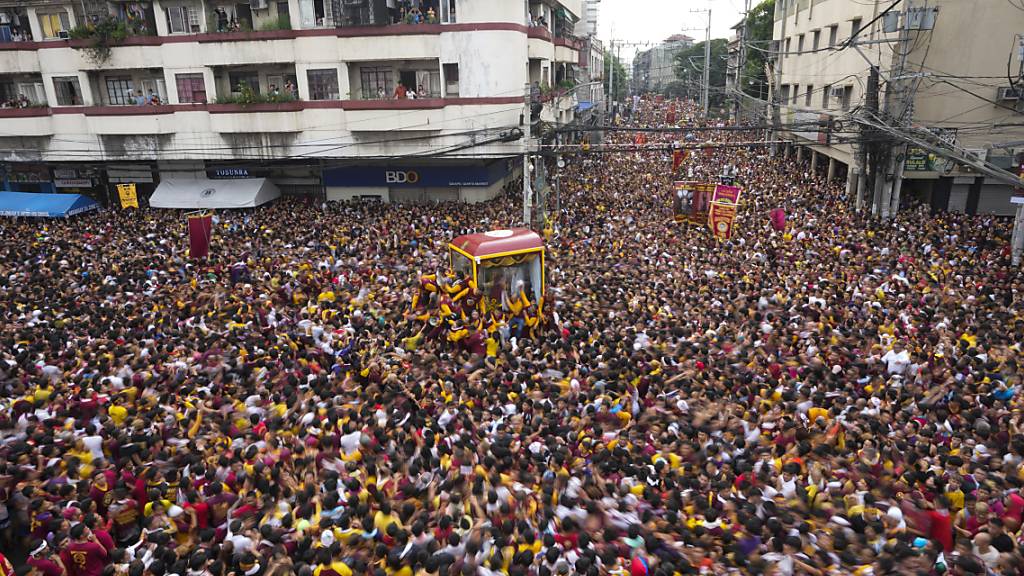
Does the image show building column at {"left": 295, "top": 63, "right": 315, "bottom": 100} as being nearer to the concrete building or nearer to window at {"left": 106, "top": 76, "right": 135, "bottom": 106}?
window at {"left": 106, "top": 76, "right": 135, "bottom": 106}

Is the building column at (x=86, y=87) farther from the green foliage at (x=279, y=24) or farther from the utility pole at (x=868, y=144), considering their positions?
the utility pole at (x=868, y=144)

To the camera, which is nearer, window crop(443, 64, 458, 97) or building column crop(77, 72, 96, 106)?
window crop(443, 64, 458, 97)

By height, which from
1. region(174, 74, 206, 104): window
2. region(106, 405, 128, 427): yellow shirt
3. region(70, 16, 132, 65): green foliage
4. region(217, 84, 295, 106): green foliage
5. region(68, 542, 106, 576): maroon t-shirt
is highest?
region(70, 16, 132, 65): green foliage

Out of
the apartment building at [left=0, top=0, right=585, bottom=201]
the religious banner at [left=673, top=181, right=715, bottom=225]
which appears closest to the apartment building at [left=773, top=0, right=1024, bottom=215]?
the religious banner at [left=673, top=181, right=715, bottom=225]

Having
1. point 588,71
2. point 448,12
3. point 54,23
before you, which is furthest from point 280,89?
point 588,71

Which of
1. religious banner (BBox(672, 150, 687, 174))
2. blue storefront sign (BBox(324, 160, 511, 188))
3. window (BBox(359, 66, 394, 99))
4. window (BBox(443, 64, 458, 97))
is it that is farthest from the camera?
religious banner (BBox(672, 150, 687, 174))

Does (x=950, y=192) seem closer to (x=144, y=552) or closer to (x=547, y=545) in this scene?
(x=547, y=545)

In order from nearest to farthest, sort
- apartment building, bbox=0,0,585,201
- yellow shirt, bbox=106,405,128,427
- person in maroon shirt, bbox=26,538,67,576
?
person in maroon shirt, bbox=26,538,67,576 → yellow shirt, bbox=106,405,128,427 → apartment building, bbox=0,0,585,201

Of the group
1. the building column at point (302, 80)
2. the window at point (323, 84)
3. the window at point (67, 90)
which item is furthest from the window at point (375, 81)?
the window at point (67, 90)
